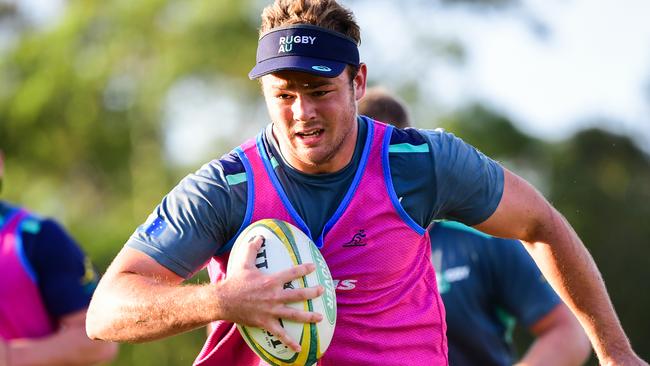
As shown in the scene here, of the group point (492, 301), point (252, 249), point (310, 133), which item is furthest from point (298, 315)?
point (492, 301)

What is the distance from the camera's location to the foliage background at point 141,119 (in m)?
21.1

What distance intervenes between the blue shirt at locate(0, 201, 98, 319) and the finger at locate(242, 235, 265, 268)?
2.45 metres

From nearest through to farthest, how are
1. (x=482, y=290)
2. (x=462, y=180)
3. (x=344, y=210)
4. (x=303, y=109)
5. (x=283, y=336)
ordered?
1. (x=283, y=336)
2. (x=303, y=109)
3. (x=344, y=210)
4. (x=462, y=180)
5. (x=482, y=290)

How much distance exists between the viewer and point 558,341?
677cm

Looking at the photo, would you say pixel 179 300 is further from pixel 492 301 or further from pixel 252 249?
pixel 492 301

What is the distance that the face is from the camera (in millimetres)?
4414

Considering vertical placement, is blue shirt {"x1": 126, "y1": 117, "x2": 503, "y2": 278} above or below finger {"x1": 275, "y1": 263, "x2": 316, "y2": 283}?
above

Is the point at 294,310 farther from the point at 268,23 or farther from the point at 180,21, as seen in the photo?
the point at 180,21

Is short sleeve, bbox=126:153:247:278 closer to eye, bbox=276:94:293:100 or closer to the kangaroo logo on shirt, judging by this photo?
eye, bbox=276:94:293:100

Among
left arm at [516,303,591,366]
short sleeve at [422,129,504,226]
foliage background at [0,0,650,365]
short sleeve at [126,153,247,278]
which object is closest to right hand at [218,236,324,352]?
short sleeve at [126,153,247,278]

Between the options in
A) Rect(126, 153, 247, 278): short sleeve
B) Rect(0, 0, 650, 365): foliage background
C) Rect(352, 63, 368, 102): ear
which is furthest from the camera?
Rect(0, 0, 650, 365): foliage background

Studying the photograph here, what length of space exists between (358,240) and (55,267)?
2392mm

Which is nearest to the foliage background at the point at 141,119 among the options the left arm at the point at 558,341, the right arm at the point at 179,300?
the left arm at the point at 558,341

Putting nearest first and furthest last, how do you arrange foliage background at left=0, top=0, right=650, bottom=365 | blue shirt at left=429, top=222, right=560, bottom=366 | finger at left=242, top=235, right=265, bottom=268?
finger at left=242, top=235, right=265, bottom=268 < blue shirt at left=429, top=222, right=560, bottom=366 < foliage background at left=0, top=0, right=650, bottom=365
